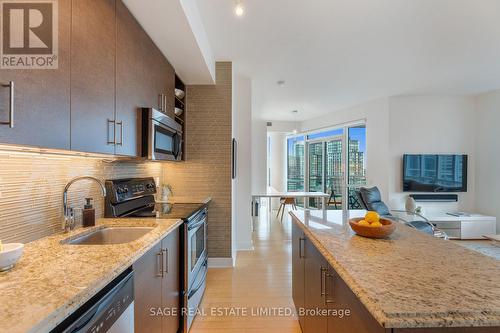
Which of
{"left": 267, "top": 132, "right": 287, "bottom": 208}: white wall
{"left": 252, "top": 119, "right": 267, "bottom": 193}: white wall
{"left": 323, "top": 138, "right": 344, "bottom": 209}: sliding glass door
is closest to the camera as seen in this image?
{"left": 252, "top": 119, "right": 267, "bottom": 193}: white wall

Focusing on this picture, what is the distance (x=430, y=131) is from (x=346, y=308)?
16.7 ft

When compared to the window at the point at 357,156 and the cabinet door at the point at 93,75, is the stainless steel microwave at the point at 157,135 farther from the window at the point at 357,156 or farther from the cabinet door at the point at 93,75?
the window at the point at 357,156

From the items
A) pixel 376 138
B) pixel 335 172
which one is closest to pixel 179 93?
pixel 376 138

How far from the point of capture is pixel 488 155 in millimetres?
4520

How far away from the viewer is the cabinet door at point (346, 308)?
822 mm

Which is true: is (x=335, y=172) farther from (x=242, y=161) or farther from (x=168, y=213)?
(x=168, y=213)

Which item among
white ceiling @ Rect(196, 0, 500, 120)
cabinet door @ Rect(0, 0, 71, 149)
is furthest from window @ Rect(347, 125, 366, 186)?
cabinet door @ Rect(0, 0, 71, 149)

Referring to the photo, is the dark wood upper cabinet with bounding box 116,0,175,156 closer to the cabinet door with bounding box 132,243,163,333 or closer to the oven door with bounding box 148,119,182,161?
the oven door with bounding box 148,119,182,161

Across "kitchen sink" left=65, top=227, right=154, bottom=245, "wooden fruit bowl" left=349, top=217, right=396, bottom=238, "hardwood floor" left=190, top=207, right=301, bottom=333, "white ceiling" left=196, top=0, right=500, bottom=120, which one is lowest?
"hardwood floor" left=190, top=207, right=301, bottom=333

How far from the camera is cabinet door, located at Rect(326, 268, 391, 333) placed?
0.82m

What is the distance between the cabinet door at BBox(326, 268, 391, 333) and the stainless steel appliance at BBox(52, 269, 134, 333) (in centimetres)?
95

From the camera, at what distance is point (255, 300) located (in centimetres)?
242

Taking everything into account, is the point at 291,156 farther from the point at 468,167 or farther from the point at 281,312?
the point at 281,312

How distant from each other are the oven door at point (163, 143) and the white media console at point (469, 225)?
4704 millimetres
